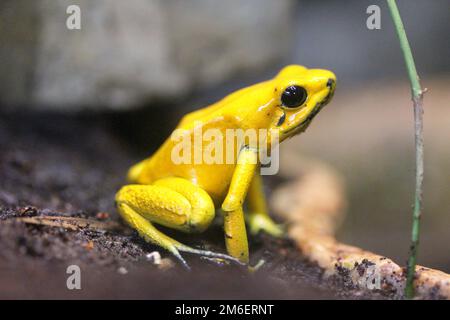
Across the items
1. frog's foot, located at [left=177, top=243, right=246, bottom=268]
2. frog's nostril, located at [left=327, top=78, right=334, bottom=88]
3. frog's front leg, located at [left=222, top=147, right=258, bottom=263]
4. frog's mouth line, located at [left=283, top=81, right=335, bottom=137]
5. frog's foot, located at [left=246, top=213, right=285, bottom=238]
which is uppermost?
frog's nostril, located at [left=327, top=78, right=334, bottom=88]

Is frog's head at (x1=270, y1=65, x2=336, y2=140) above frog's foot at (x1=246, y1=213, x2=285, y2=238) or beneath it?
above

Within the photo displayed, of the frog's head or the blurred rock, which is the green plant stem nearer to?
the frog's head

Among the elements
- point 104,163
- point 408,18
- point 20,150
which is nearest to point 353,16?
point 408,18

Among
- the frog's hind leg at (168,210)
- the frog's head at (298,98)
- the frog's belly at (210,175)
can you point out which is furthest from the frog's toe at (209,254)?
the frog's head at (298,98)

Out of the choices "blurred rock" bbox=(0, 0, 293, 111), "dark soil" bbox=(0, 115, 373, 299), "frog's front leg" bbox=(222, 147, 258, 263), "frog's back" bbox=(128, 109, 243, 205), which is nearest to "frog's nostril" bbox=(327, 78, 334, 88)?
"frog's back" bbox=(128, 109, 243, 205)

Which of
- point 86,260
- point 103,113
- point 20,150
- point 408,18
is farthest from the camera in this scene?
point 408,18

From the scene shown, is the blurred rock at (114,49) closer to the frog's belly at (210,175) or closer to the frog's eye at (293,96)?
the frog's belly at (210,175)

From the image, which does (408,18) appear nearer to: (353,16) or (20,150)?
(353,16)
